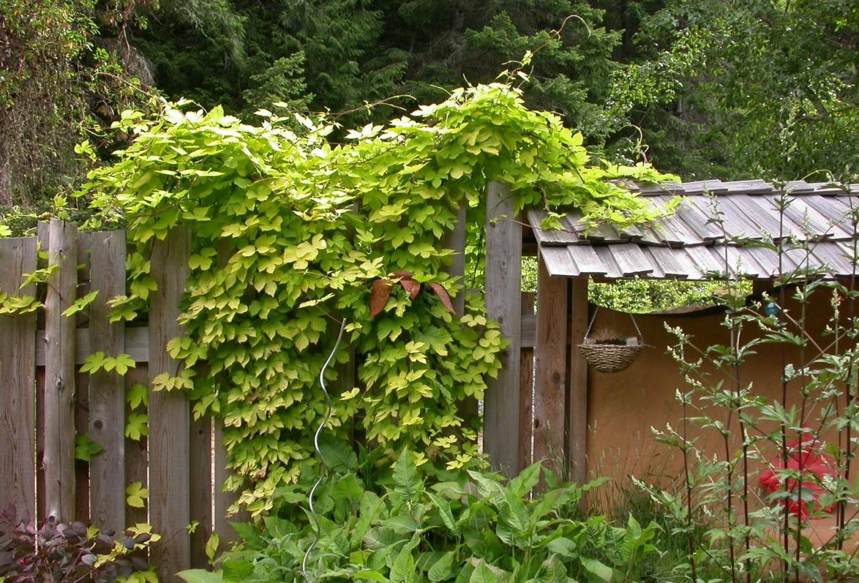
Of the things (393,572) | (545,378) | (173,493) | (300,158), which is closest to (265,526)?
(173,493)

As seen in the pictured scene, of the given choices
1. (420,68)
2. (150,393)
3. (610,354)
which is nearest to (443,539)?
(610,354)

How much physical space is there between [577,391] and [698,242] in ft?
2.91

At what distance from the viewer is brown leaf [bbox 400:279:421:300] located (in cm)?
314

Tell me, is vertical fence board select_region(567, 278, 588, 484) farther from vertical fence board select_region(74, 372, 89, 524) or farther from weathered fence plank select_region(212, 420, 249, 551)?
vertical fence board select_region(74, 372, 89, 524)

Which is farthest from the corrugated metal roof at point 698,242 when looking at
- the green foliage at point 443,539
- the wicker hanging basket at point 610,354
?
the green foliage at point 443,539

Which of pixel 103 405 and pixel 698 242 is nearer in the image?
pixel 698 242

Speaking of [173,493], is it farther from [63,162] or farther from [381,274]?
[63,162]

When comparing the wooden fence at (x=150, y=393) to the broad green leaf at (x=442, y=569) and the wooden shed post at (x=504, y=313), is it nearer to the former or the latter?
the wooden shed post at (x=504, y=313)

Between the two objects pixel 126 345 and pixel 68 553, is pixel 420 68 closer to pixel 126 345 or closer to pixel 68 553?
pixel 126 345

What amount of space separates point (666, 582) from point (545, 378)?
1067mm

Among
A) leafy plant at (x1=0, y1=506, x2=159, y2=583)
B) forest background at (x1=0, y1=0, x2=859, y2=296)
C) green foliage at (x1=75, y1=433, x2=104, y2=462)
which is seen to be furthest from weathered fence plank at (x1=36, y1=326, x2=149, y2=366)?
forest background at (x1=0, y1=0, x2=859, y2=296)

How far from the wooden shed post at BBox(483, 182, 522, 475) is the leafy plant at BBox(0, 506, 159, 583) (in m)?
1.64

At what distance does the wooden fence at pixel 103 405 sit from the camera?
3324mm

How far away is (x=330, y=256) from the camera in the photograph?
323 cm
